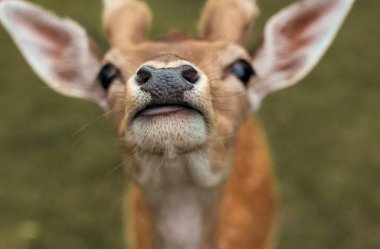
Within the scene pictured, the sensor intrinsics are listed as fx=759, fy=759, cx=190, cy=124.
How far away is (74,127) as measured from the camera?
6.77 metres

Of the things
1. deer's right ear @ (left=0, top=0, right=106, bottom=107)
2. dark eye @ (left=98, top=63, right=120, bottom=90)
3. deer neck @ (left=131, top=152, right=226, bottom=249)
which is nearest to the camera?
deer neck @ (left=131, top=152, right=226, bottom=249)

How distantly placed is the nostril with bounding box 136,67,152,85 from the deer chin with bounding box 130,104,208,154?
0.10 m

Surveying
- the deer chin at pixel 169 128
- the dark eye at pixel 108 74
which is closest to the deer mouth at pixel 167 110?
the deer chin at pixel 169 128

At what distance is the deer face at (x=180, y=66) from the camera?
284cm

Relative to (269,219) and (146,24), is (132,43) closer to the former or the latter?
(146,24)

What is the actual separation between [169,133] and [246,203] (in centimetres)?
207

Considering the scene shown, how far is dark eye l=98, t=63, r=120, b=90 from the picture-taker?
11.4 ft

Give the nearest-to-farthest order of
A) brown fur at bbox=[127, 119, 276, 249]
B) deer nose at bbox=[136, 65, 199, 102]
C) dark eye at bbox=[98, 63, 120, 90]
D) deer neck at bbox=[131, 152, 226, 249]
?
deer nose at bbox=[136, 65, 199, 102] < deer neck at bbox=[131, 152, 226, 249] < dark eye at bbox=[98, 63, 120, 90] < brown fur at bbox=[127, 119, 276, 249]

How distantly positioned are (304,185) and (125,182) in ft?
4.78

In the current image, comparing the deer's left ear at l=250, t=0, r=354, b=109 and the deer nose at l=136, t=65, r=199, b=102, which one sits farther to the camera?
the deer's left ear at l=250, t=0, r=354, b=109

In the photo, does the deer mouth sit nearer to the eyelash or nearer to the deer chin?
the deer chin

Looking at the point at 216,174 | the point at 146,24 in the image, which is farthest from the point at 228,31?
the point at 216,174

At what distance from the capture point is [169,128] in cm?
287

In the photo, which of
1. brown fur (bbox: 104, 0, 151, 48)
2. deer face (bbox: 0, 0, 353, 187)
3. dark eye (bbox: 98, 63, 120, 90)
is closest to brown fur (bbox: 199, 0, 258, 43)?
deer face (bbox: 0, 0, 353, 187)
